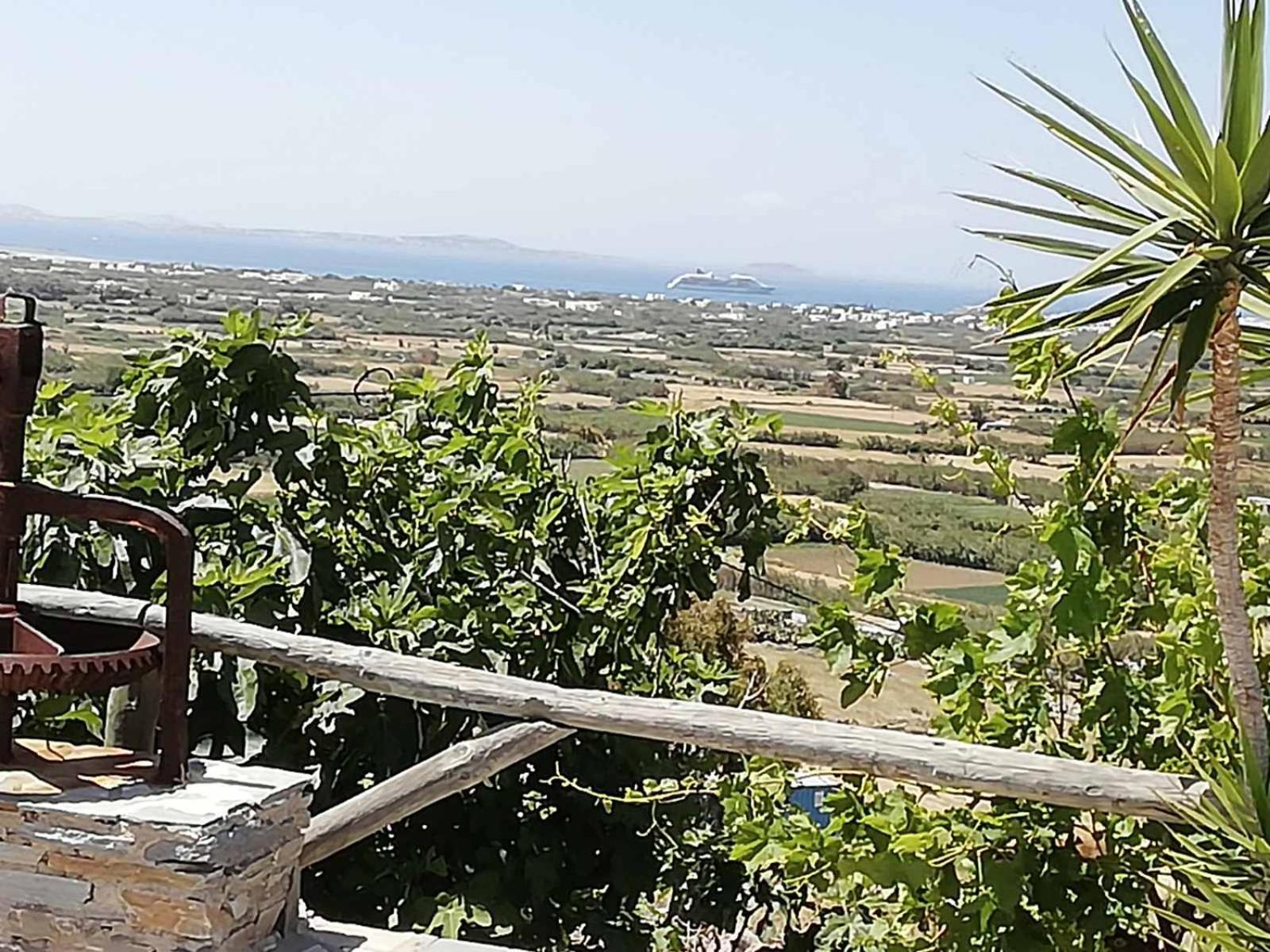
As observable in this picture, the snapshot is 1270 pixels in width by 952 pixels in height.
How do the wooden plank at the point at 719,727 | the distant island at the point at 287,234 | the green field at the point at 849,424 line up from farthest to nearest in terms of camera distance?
the distant island at the point at 287,234 → the green field at the point at 849,424 → the wooden plank at the point at 719,727

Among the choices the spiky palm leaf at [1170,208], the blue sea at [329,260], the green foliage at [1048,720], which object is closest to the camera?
the spiky palm leaf at [1170,208]

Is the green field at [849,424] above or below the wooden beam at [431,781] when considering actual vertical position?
above

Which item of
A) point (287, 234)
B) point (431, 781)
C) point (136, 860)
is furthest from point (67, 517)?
point (287, 234)

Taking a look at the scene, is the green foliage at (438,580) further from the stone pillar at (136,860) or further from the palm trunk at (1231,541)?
the palm trunk at (1231,541)

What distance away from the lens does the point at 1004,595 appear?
8.18 feet

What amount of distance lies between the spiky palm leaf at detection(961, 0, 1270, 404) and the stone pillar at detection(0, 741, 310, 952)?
1199 millimetres

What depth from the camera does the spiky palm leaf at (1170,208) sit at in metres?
1.85

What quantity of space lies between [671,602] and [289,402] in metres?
0.90

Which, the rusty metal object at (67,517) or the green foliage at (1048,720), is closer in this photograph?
the rusty metal object at (67,517)

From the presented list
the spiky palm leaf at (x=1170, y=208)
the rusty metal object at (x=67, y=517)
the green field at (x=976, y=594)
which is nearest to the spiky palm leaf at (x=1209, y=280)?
the spiky palm leaf at (x=1170, y=208)

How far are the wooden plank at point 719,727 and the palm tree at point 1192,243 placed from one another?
0.66 feet

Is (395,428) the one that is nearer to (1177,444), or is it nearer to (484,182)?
(1177,444)

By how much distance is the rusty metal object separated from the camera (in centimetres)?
194

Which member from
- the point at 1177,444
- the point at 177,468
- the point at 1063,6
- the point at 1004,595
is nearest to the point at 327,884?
the point at 177,468
